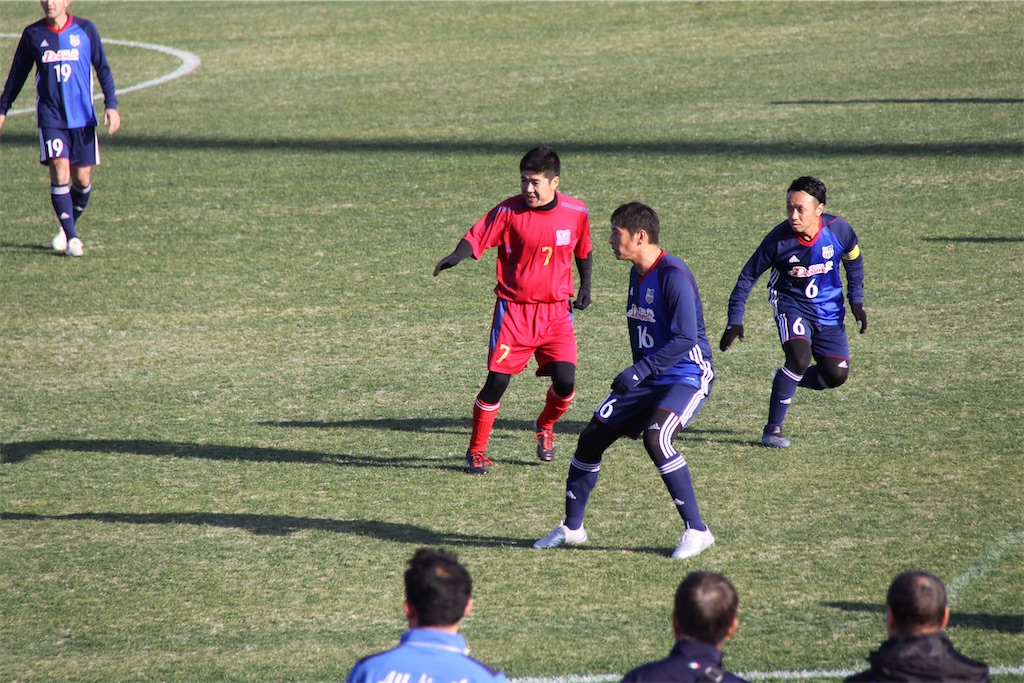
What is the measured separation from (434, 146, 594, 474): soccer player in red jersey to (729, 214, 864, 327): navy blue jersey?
1.21 m

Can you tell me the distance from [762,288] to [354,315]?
169 inches

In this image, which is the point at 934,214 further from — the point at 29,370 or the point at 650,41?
the point at 650,41

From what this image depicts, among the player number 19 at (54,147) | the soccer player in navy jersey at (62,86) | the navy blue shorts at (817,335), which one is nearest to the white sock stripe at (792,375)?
the navy blue shorts at (817,335)

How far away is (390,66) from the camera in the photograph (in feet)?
82.5

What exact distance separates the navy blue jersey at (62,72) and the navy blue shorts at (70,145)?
0.31 ft

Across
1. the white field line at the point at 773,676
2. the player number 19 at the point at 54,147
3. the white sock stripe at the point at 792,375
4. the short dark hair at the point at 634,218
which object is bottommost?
the white field line at the point at 773,676

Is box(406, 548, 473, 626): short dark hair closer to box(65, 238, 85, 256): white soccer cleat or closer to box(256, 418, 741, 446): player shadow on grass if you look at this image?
box(256, 418, 741, 446): player shadow on grass

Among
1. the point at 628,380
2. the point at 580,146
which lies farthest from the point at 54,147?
the point at 628,380

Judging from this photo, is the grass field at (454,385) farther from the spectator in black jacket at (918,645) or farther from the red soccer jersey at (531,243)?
the spectator in black jacket at (918,645)

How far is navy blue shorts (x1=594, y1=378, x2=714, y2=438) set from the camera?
21.4 feet

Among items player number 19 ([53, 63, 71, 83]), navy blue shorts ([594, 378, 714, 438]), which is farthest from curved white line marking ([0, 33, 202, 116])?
navy blue shorts ([594, 378, 714, 438])

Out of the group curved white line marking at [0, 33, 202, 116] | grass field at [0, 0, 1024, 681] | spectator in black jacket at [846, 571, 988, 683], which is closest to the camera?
spectator in black jacket at [846, 571, 988, 683]

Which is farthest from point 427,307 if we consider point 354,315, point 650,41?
point 650,41

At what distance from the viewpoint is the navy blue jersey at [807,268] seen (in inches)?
321
